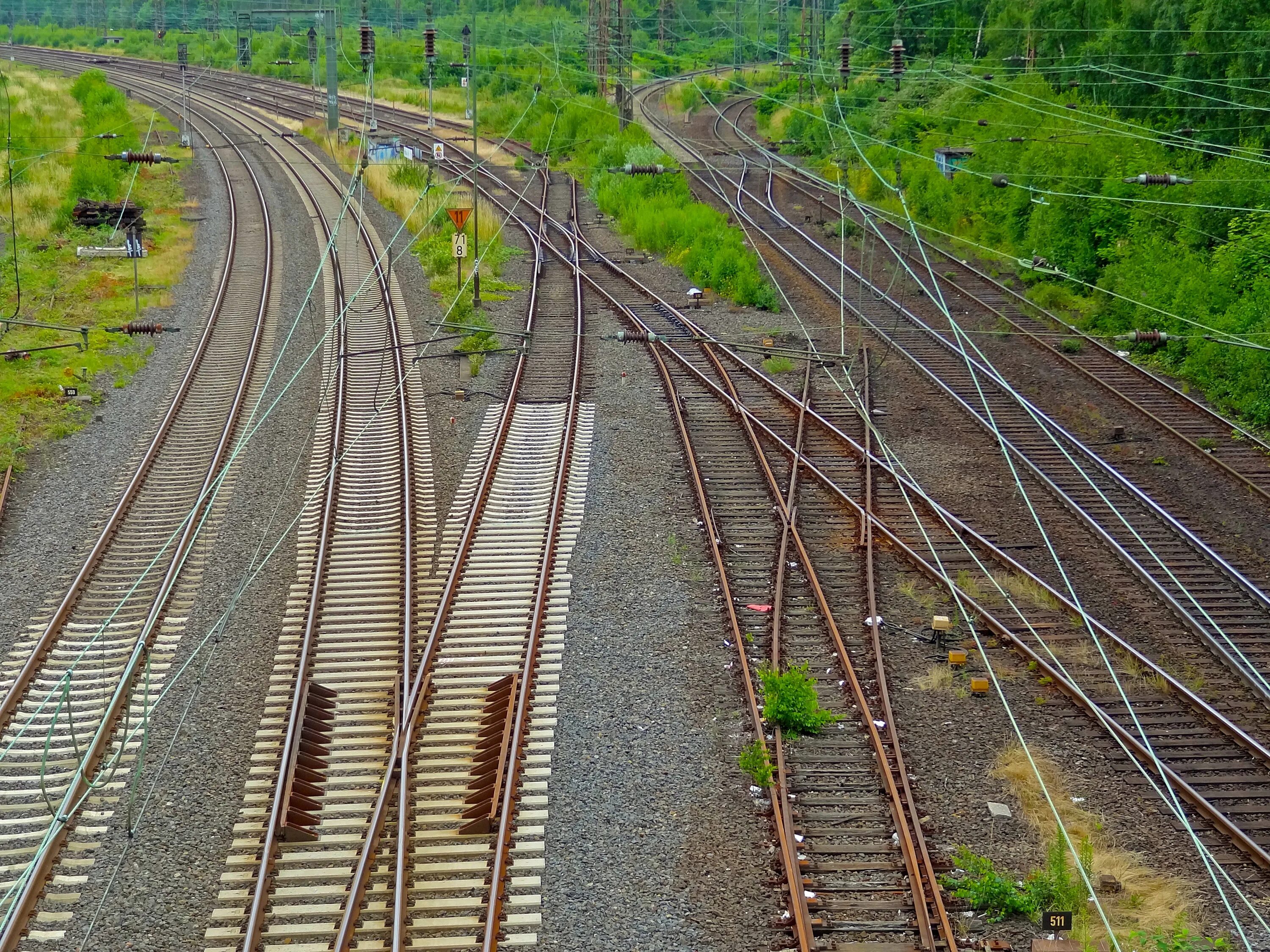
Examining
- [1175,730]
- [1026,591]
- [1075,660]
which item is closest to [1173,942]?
[1175,730]

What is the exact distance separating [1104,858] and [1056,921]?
3.46 ft

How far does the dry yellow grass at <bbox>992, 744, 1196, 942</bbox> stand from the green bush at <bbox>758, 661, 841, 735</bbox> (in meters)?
1.46

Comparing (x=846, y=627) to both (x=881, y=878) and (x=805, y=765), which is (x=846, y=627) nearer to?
(x=805, y=765)

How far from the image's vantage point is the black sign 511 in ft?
27.8

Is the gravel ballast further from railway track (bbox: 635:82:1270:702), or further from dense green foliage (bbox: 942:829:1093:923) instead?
railway track (bbox: 635:82:1270:702)

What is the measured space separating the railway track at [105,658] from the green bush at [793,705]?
4.99 metres

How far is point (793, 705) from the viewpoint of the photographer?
432 inches

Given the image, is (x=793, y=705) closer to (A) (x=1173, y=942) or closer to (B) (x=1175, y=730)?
(B) (x=1175, y=730)

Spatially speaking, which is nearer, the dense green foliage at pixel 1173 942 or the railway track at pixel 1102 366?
the dense green foliage at pixel 1173 942

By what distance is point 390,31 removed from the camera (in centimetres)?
8875

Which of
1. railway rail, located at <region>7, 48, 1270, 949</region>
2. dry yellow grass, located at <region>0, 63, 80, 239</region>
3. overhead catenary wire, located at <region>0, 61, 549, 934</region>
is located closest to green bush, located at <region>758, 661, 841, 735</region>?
railway rail, located at <region>7, 48, 1270, 949</region>

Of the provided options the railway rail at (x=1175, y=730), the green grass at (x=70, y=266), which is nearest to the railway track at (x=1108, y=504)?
the railway rail at (x=1175, y=730)

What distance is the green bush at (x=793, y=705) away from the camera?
1088cm

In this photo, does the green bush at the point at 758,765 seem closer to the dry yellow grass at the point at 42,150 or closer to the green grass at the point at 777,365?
Answer: the green grass at the point at 777,365
